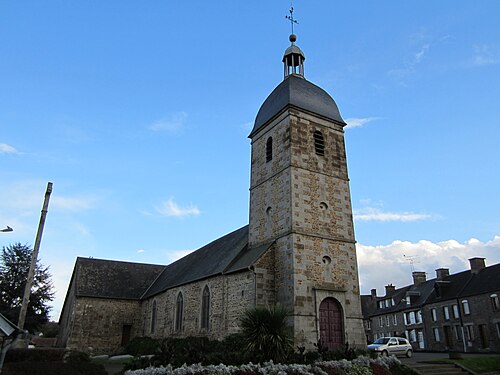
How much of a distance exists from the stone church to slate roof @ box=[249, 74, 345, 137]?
7cm

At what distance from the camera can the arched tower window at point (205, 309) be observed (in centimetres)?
1972

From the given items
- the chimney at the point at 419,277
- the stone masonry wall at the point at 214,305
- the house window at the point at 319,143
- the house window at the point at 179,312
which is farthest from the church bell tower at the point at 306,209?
the chimney at the point at 419,277

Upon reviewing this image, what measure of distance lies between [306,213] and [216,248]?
374 inches

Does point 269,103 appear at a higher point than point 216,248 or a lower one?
higher

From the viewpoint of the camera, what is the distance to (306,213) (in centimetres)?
1812

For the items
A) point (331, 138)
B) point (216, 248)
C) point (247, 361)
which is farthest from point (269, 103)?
point (247, 361)

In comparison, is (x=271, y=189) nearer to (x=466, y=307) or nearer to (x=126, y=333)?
(x=126, y=333)

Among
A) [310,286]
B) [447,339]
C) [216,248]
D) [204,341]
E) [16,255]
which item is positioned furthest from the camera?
[447,339]

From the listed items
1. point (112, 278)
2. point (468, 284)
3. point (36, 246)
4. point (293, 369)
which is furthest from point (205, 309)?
point (468, 284)

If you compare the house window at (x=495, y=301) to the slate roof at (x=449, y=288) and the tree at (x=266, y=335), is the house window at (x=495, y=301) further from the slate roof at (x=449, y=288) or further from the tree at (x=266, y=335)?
the tree at (x=266, y=335)

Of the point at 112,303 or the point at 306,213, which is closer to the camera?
the point at 306,213

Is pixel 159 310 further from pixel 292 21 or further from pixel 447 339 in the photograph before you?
pixel 447 339

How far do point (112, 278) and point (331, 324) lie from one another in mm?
20770

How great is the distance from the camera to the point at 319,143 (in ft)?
66.2
